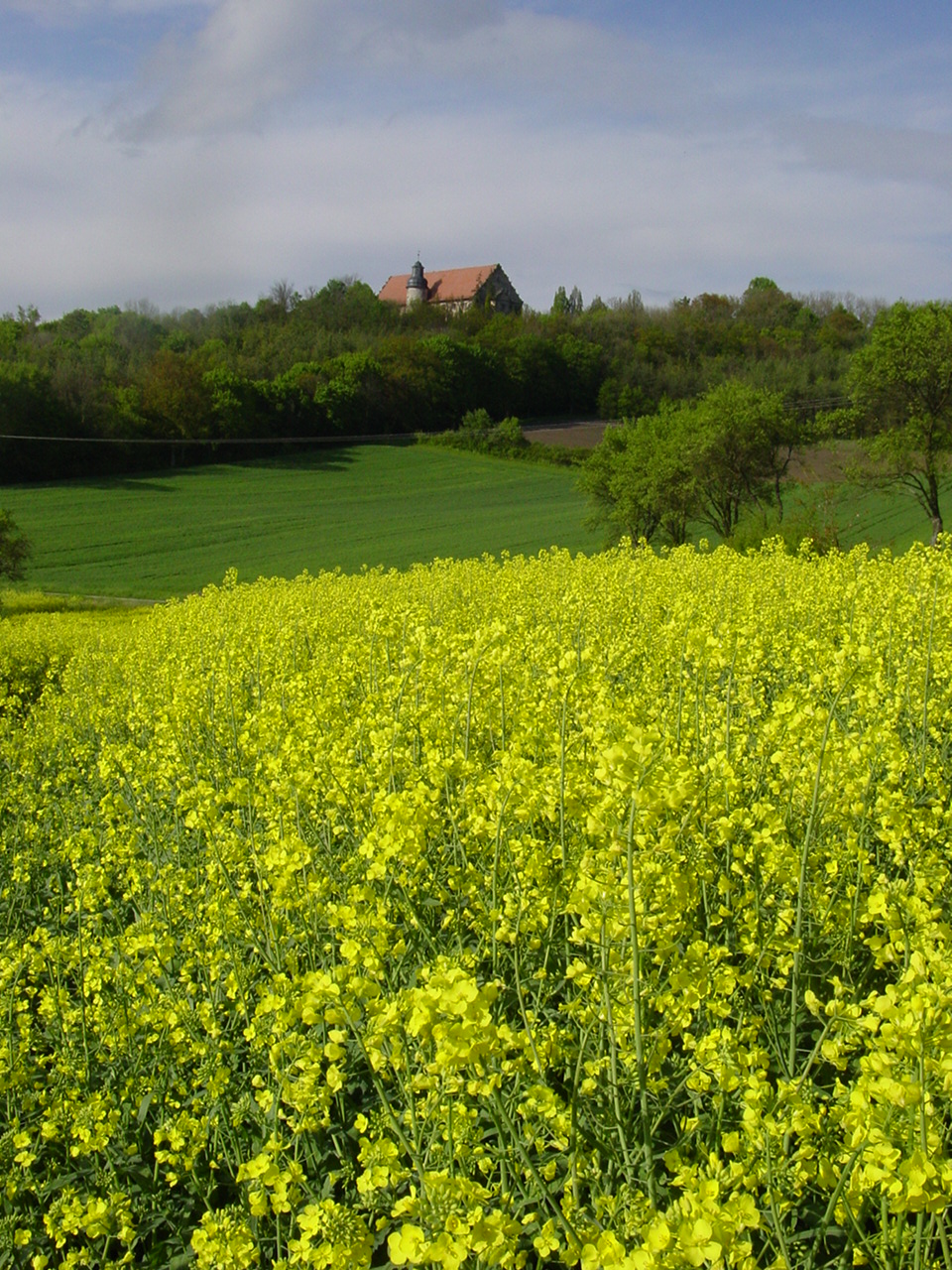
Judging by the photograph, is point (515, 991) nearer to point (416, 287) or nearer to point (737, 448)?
point (737, 448)

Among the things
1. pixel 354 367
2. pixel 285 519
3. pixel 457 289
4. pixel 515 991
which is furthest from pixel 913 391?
pixel 457 289

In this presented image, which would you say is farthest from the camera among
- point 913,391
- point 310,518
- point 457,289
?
point 457,289

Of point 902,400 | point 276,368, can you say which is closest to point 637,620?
point 902,400

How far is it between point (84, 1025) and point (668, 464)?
39198 mm

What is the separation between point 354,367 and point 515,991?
2968 inches

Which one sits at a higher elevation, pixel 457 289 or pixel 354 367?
pixel 457 289

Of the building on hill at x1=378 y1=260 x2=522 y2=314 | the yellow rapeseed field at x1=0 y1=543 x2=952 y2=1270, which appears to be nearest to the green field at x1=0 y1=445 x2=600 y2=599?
the yellow rapeseed field at x1=0 y1=543 x2=952 y2=1270

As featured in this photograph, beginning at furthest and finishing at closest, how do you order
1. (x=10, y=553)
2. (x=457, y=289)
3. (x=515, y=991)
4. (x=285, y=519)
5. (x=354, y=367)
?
(x=457, y=289) → (x=354, y=367) → (x=285, y=519) → (x=10, y=553) → (x=515, y=991)

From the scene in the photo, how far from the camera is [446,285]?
135m

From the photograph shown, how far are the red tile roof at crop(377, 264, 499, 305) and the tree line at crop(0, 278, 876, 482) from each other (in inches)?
802

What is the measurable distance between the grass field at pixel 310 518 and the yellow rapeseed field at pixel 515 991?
102 ft

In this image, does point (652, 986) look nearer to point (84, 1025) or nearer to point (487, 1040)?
point (487, 1040)

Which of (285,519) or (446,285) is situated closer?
(285,519)

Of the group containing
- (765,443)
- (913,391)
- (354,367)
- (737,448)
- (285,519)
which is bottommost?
(285,519)
